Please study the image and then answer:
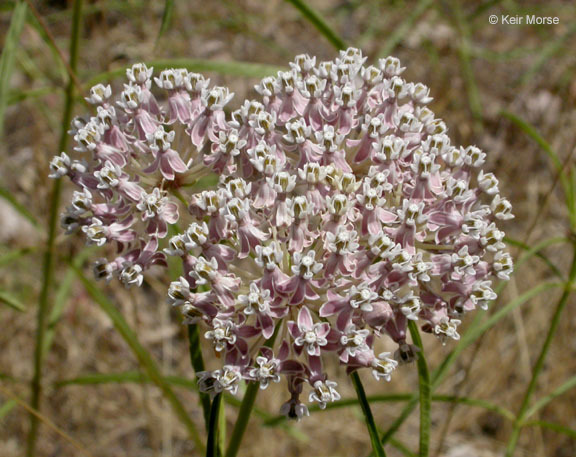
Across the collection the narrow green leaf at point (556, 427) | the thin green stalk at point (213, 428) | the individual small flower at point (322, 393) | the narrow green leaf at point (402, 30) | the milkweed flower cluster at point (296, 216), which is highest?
the narrow green leaf at point (402, 30)

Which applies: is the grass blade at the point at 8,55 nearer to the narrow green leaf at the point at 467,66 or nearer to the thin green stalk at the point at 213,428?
the thin green stalk at the point at 213,428

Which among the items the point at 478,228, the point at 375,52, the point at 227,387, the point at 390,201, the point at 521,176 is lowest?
the point at 227,387

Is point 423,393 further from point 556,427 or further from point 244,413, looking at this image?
point 556,427

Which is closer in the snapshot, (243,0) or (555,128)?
(555,128)

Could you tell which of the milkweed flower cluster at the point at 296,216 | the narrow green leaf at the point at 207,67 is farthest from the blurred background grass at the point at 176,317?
the milkweed flower cluster at the point at 296,216

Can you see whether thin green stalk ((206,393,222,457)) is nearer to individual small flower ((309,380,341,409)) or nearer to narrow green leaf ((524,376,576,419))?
individual small flower ((309,380,341,409))

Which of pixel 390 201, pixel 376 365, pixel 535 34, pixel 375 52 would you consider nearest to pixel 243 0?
pixel 375 52

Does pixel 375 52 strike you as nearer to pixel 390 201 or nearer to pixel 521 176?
pixel 521 176
